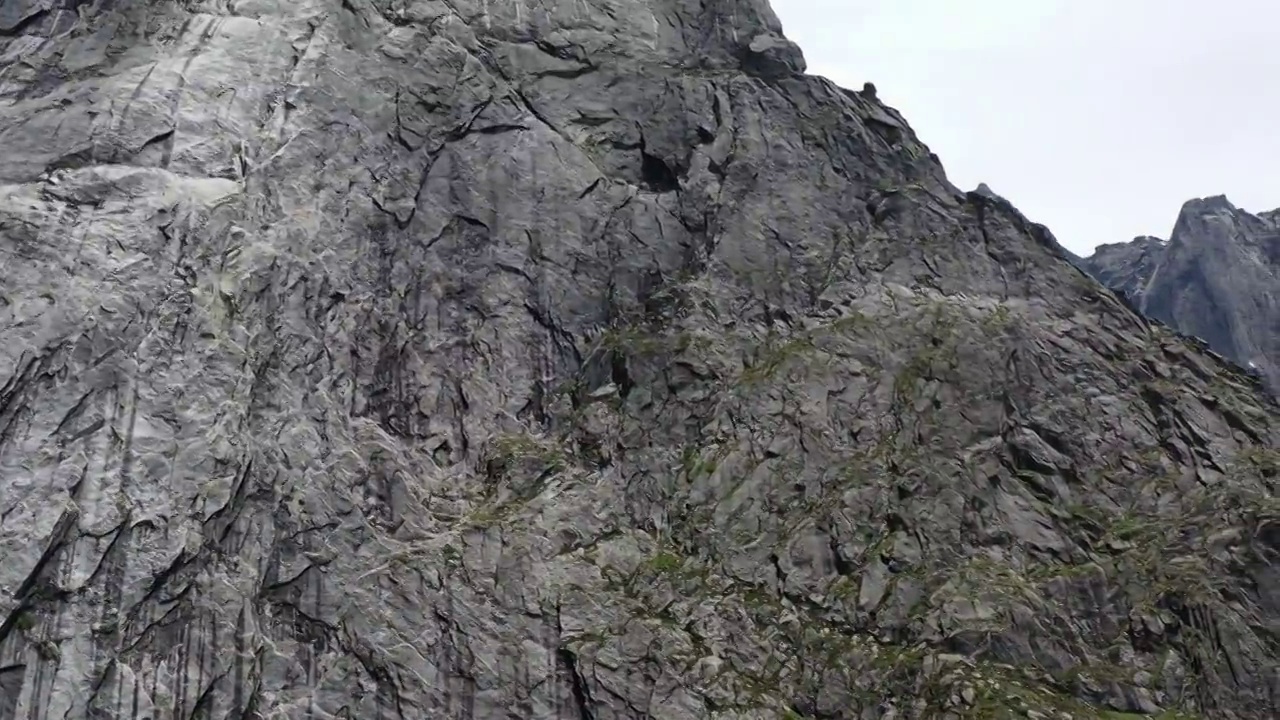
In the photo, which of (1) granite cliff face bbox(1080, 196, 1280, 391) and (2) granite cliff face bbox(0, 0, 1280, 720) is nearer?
(2) granite cliff face bbox(0, 0, 1280, 720)

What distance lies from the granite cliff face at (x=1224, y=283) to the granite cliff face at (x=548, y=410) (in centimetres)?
5778

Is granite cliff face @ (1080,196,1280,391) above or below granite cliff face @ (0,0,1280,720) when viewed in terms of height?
above

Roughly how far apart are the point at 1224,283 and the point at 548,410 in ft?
313

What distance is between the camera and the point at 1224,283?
407 feet

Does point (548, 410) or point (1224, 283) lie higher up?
point (1224, 283)

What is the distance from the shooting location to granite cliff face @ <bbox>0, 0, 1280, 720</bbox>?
46.5 meters

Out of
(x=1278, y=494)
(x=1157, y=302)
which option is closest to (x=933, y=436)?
(x=1278, y=494)

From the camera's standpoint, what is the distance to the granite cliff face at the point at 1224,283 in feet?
388

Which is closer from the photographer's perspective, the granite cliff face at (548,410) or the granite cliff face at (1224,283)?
the granite cliff face at (548,410)

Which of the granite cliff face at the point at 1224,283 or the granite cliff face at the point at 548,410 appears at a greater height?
the granite cliff face at the point at 1224,283

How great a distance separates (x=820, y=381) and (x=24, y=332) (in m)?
37.4

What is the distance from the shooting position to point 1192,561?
5419 cm

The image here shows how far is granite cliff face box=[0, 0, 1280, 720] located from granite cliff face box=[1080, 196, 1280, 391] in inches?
2275

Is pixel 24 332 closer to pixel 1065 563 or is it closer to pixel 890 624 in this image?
pixel 890 624
